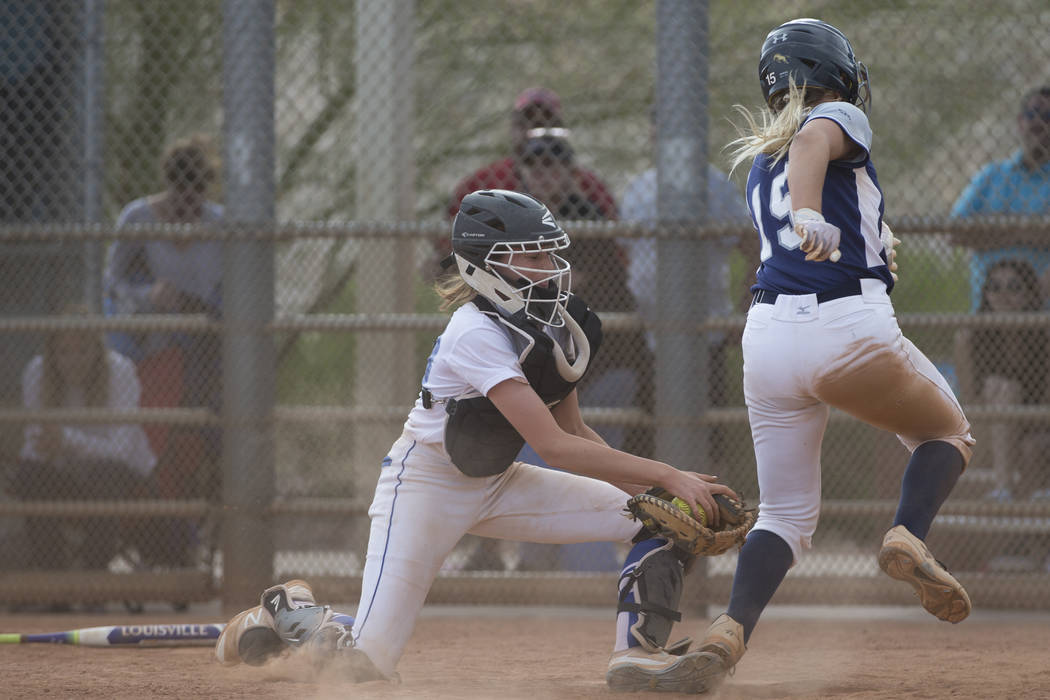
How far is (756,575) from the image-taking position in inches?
135

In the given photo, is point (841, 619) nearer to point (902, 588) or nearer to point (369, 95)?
point (902, 588)

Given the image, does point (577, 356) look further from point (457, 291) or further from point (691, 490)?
point (691, 490)

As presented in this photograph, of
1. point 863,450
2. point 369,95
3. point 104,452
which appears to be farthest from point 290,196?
point 863,450

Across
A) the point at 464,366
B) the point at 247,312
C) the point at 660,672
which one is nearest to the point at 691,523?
the point at 660,672

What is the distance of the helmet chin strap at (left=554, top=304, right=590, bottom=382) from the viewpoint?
3.53 metres

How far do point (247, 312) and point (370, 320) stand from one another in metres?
0.54

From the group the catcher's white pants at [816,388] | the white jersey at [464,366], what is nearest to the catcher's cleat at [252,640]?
the white jersey at [464,366]

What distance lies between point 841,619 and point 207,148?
355cm

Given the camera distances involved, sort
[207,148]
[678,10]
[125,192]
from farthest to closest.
A: 1. [125,192]
2. [207,148]
3. [678,10]

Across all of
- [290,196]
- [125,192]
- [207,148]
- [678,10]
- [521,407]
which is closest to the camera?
[521,407]

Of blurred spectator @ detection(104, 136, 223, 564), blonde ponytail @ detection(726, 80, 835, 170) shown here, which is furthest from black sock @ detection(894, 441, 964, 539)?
blurred spectator @ detection(104, 136, 223, 564)

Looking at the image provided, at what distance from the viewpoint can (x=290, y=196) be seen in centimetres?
835

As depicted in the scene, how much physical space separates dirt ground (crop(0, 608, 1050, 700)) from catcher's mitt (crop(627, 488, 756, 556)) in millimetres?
432

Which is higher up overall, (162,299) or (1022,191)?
(1022,191)
